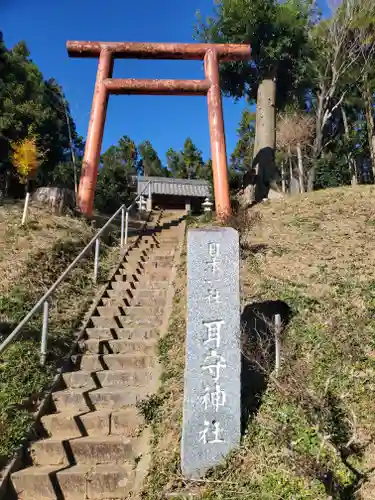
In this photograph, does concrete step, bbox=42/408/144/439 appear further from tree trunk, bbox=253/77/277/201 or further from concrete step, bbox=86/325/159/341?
tree trunk, bbox=253/77/277/201

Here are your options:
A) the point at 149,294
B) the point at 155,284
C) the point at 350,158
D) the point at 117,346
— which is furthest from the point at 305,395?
the point at 350,158

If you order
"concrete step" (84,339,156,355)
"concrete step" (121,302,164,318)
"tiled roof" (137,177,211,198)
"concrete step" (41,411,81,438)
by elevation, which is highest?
"tiled roof" (137,177,211,198)

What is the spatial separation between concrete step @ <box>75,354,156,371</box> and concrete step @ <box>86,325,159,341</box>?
1.97 ft

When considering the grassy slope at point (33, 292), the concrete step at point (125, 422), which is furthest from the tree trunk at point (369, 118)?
the concrete step at point (125, 422)

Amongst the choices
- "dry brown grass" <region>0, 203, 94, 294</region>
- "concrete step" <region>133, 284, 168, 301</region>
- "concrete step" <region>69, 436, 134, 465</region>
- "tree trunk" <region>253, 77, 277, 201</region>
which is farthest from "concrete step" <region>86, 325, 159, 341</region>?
"tree trunk" <region>253, 77, 277, 201</region>

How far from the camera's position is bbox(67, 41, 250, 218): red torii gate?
43.0ft

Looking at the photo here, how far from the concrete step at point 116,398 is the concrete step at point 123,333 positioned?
4.26ft

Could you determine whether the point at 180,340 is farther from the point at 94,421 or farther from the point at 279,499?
the point at 279,499

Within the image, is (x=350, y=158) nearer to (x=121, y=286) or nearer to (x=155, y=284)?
(x=155, y=284)

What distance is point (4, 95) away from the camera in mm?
22328

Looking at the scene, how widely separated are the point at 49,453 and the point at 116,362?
1.59 m

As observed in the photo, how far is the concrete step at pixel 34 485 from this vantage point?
4.44 m

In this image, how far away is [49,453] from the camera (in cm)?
481

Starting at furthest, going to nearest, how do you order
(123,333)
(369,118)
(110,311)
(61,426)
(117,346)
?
(369,118), (110,311), (123,333), (117,346), (61,426)
